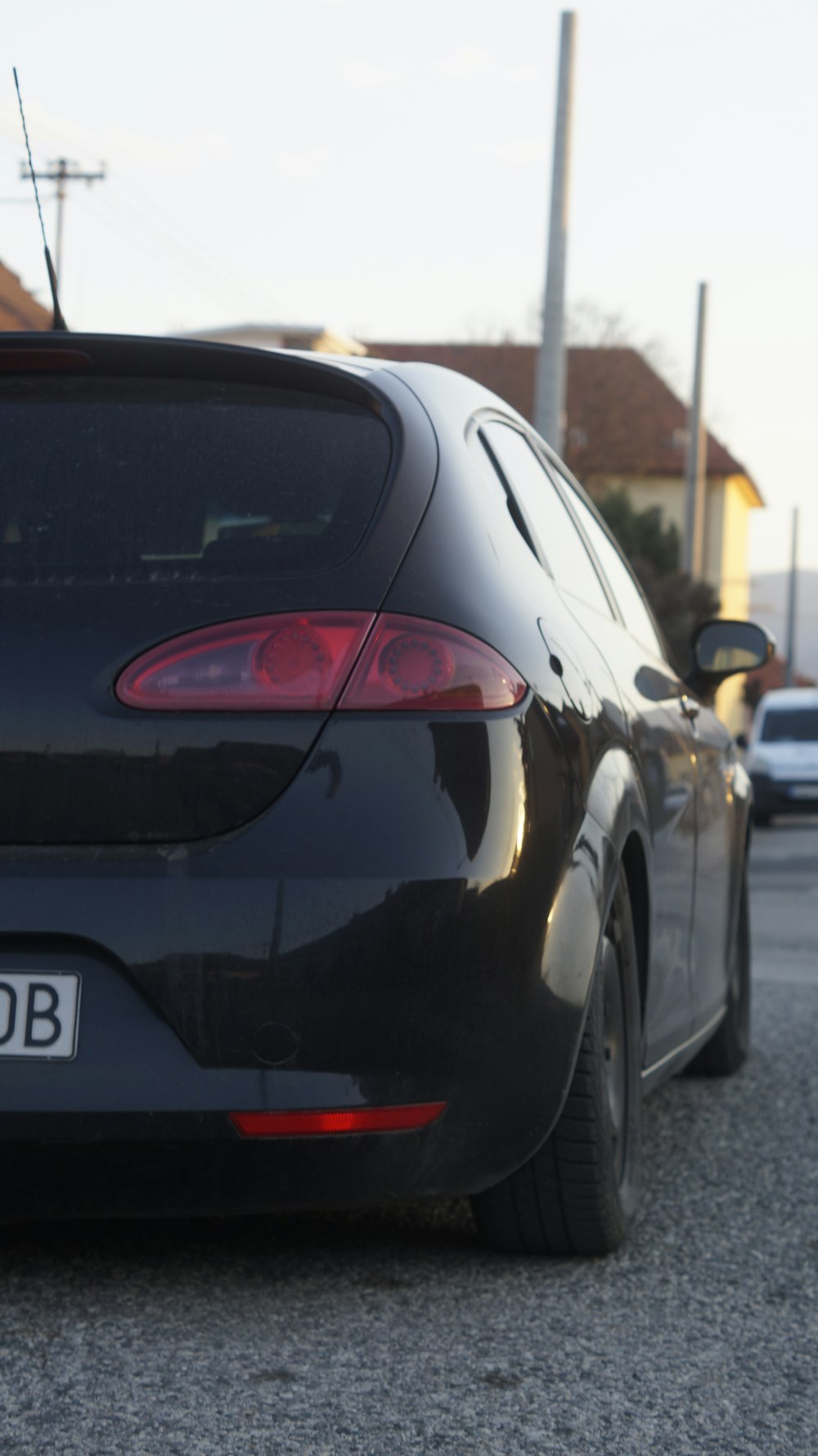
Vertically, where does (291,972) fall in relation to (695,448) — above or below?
above

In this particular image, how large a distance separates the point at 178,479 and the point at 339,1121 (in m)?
0.98

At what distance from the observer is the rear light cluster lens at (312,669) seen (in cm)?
291

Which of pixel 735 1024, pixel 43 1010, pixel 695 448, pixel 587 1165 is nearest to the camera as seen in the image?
pixel 43 1010

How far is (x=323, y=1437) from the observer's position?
2.63m

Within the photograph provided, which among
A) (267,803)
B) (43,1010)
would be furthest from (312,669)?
(43,1010)

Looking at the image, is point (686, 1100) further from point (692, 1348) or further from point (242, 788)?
point (242, 788)

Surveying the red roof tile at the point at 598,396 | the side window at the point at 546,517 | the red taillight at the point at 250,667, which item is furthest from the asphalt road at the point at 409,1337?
the red roof tile at the point at 598,396

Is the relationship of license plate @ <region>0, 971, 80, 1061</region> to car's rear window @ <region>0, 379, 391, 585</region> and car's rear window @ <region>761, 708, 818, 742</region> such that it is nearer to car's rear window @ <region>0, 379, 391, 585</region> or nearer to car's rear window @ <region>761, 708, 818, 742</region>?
car's rear window @ <region>0, 379, 391, 585</region>

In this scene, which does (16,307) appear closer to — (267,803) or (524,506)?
(524,506)

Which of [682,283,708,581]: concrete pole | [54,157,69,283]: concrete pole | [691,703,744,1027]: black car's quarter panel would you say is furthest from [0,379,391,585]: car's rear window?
[54,157,69,283]: concrete pole

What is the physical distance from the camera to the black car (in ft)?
9.45

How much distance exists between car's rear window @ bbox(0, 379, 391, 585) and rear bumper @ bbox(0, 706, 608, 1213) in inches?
14.2

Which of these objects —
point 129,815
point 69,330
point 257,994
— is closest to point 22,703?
point 129,815

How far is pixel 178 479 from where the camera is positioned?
3.14 meters
